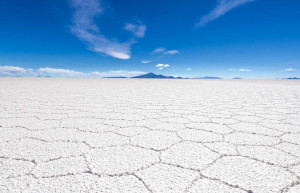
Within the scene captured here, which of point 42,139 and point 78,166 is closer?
point 78,166

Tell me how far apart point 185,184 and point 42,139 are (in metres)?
0.94

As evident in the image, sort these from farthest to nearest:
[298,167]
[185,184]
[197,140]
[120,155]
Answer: [197,140], [120,155], [298,167], [185,184]

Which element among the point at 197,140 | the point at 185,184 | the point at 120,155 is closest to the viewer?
the point at 185,184

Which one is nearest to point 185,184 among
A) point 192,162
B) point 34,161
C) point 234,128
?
point 192,162

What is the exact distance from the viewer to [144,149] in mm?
996

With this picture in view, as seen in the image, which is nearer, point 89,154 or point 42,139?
point 89,154

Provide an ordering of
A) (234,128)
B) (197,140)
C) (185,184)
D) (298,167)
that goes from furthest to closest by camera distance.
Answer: (234,128) < (197,140) < (298,167) < (185,184)

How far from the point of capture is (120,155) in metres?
0.92

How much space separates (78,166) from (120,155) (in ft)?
0.67

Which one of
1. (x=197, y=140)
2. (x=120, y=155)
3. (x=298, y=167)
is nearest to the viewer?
(x=298, y=167)

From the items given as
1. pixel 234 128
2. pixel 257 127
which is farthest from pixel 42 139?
pixel 257 127

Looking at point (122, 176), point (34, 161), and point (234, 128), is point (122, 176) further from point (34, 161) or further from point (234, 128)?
point (234, 128)

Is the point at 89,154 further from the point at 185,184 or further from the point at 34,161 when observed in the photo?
the point at 185,184

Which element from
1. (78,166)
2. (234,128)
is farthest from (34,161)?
(234,128)
